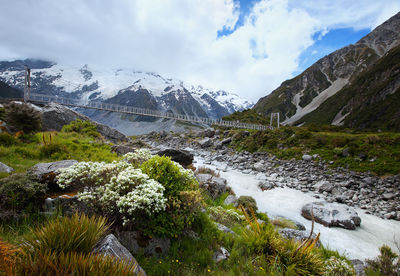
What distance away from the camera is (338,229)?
29.6 ft

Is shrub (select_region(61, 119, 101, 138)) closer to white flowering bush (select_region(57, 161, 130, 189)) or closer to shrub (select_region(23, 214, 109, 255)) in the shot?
white flowering bush (select_region(57, 161, 130, 189))

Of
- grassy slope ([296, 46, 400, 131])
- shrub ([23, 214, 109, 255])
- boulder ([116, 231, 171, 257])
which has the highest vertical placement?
grassy slope ([296, 46, 400, 131])

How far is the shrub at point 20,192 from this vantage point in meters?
3.80

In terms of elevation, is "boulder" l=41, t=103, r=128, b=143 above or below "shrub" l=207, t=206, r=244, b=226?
above

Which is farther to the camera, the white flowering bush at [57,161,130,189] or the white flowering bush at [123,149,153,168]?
the white flowering bush at [123,149,153,168]

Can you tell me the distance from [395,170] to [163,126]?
558 ft

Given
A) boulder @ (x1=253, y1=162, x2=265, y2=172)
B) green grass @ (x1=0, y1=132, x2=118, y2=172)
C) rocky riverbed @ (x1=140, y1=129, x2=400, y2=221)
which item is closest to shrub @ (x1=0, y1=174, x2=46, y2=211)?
green grass @ (x1=0, y1=132, x2=118, y2=172)

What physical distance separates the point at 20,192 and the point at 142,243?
115 inches

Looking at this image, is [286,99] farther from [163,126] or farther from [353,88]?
[163,126]

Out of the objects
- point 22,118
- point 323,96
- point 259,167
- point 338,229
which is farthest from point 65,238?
point 323,96

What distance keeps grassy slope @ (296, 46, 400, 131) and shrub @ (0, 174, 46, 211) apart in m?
89.0

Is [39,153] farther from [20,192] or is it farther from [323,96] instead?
[323,96]

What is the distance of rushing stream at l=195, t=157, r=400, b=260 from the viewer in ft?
25.5

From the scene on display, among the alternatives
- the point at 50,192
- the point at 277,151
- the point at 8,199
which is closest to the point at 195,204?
the point at 50,192
